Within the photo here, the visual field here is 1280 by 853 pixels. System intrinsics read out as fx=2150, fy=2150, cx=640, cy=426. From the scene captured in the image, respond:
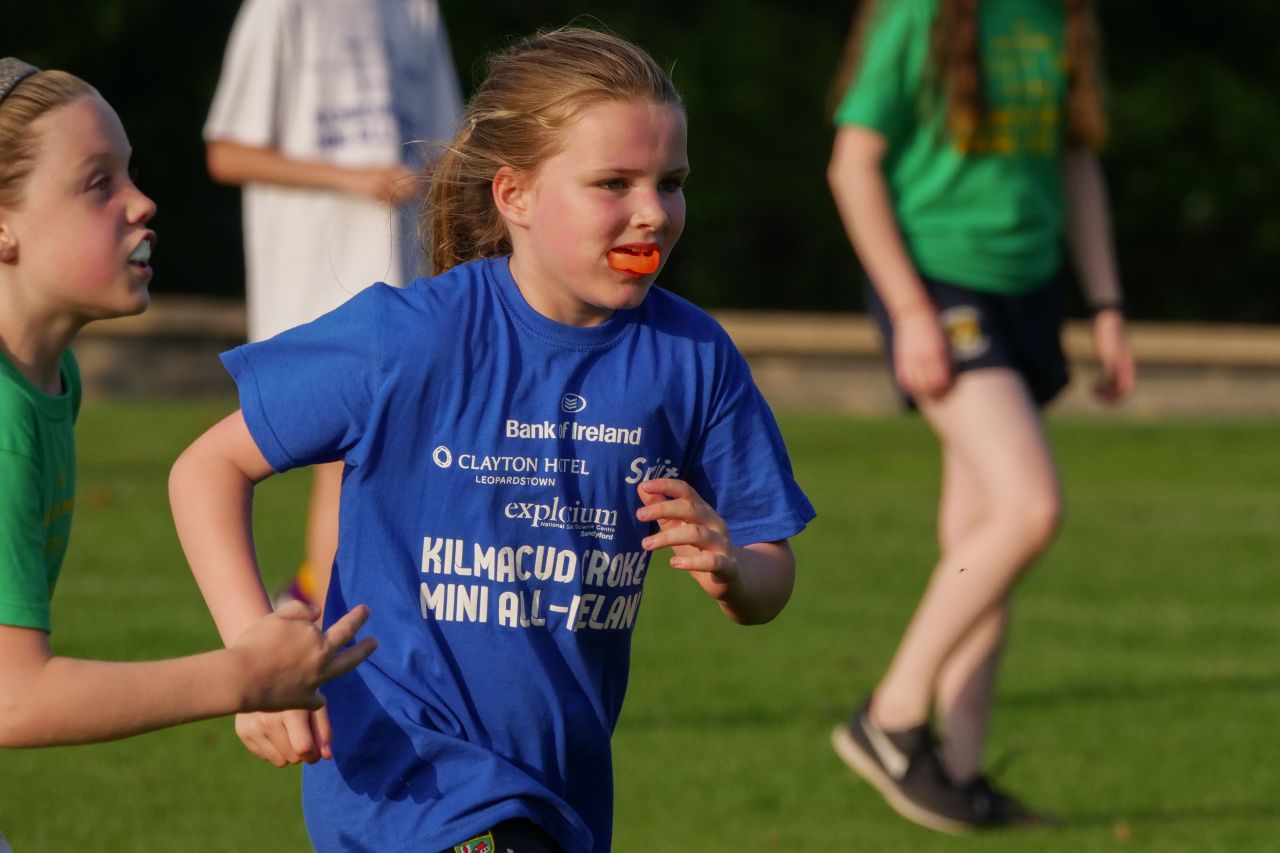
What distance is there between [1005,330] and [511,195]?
96.4 inches

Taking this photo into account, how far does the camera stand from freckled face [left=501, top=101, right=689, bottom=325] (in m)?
3.27

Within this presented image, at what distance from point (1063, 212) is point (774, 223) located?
673 inches

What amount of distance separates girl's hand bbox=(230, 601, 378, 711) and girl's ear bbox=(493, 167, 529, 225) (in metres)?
0.89

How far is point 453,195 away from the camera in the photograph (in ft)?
12.0

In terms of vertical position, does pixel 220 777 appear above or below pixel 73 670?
below

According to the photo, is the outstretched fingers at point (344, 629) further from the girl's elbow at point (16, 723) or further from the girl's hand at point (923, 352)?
the girl's hand at point (923, 352)

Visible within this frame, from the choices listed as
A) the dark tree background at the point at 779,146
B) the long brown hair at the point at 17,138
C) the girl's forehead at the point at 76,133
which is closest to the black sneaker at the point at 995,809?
the girl's forehead at the point at 76,133

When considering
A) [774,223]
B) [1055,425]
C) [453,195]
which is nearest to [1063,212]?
[453,195]

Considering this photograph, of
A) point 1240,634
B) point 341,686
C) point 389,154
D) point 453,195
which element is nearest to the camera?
point 341,686

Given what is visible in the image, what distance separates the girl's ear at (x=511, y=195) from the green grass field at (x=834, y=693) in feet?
7.44

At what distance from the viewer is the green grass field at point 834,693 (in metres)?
5.50

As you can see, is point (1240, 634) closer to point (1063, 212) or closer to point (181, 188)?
point (1063, 212)

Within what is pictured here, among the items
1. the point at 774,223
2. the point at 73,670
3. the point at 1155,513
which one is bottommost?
the point at 774,223

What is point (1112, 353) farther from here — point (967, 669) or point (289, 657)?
point (289, 657)
